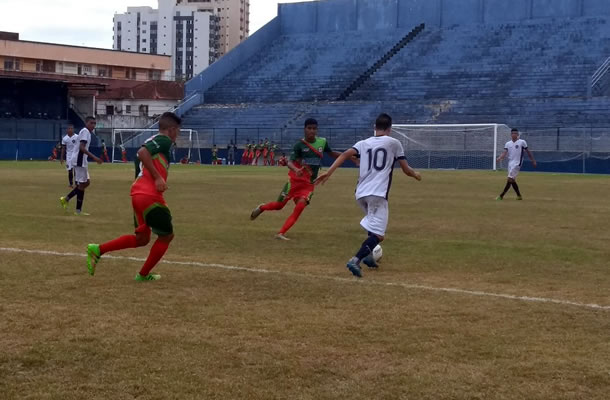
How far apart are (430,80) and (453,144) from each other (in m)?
10.4

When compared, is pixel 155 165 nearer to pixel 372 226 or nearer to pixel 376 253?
pixel 372 226

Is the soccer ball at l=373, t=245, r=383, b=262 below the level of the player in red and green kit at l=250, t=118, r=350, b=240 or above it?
below

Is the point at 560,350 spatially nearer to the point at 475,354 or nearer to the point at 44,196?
the point at 475,354

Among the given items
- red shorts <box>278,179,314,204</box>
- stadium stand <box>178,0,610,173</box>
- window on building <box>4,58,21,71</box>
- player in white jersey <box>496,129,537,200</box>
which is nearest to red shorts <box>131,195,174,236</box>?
red shorts <box>278,179,314,204</box>

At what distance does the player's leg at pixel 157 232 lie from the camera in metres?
9.21

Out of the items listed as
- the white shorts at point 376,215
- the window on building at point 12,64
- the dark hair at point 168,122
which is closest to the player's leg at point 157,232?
the dark hair at point 168,122

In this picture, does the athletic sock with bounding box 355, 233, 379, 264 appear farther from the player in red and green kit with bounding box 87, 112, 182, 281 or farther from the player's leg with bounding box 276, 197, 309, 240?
the player's leg with bounding box 276, 197, 309, 240

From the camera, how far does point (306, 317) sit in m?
7.73

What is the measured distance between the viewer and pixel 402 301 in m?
8.55

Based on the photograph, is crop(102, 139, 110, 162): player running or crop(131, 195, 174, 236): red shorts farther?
crop(102, 139, 110, 162): player running

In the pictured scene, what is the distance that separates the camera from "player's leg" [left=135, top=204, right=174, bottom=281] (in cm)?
921

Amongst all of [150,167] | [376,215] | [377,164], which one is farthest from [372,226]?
[150,167]

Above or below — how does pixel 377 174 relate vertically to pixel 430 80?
below

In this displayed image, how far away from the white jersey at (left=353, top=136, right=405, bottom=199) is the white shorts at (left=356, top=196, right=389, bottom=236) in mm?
81
